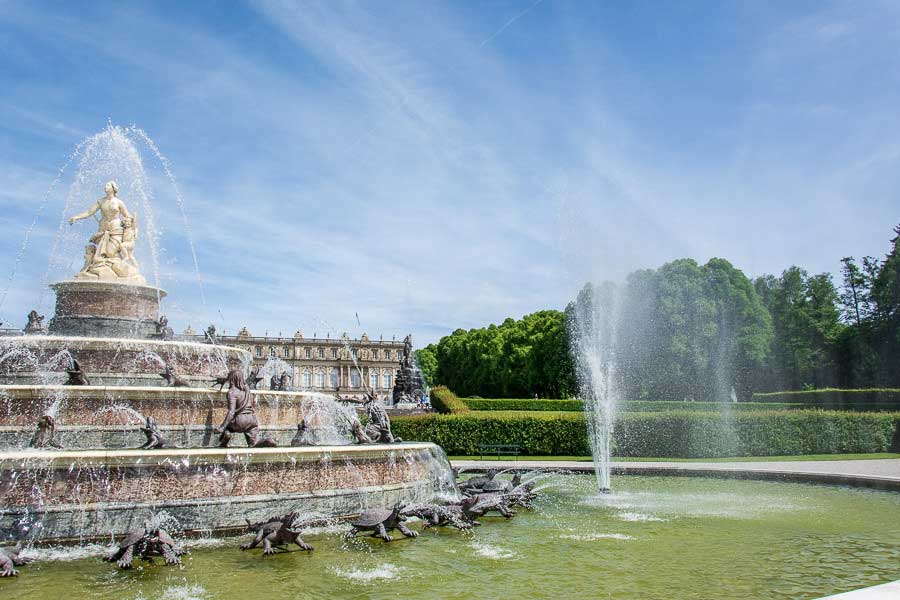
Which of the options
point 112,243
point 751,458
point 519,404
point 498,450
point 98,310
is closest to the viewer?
point 98,310

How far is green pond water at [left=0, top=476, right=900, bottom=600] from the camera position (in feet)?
24.6

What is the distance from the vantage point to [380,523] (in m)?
10.1

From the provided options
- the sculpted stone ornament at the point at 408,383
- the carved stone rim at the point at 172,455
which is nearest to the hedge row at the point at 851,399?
the sculpted stone ornament at the point at 408,383

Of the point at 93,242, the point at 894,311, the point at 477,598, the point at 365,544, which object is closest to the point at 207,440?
the point at 365,544

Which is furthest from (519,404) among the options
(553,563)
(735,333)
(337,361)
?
(337,361)

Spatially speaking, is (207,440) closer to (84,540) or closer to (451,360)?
(84,540)

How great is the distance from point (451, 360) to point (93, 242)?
74.2 metres

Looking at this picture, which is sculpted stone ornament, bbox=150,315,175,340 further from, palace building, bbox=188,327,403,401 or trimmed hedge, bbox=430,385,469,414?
palace building, bbox=188,327,403,401

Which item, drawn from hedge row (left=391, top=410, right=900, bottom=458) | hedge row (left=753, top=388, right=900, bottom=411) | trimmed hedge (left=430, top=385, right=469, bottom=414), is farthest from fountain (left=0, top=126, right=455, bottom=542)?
hedge row (left=753, top=388, right=900, bottom=411)

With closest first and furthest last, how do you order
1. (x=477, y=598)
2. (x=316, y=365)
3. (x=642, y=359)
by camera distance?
(x=477, y=598) < (x=642, y=359) < (x=316, y=365)

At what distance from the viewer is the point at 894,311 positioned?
4797 centimetres

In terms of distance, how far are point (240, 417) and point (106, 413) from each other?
2.31 metres

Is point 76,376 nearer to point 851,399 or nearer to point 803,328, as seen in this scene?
point 851,399

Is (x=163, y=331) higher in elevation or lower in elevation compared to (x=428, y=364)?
lower
